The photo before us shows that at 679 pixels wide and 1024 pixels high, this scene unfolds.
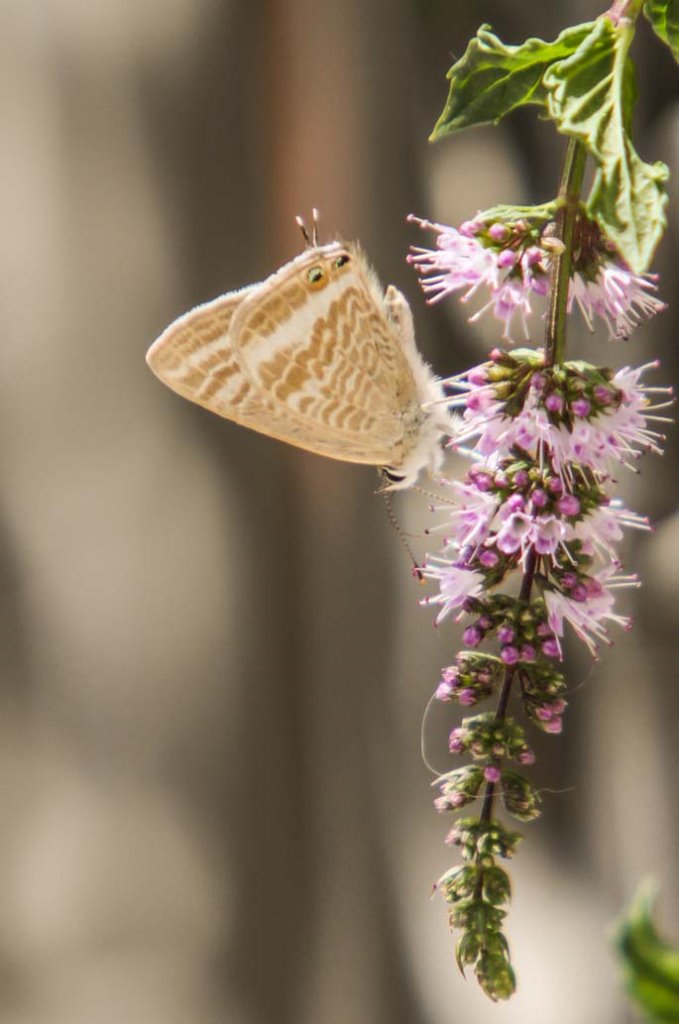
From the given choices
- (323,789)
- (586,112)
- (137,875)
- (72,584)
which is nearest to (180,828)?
(137,875)

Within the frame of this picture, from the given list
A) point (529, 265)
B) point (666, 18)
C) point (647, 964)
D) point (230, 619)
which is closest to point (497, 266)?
point (529, 265)

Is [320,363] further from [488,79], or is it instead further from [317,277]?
[488,79]

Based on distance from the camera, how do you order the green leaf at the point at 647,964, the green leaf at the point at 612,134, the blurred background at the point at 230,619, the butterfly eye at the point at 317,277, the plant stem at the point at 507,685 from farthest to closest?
the blurred background at the point at 230,619
the butterfly eye at the point at 317,277
the plant stem at the point at 507,685
the green leaf at the point at 612,134
the green leaf at the point at 647,964

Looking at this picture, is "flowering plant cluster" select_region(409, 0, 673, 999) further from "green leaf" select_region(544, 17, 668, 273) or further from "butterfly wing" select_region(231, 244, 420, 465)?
"butterfly wing" select_region(231, 244, 420, 465)

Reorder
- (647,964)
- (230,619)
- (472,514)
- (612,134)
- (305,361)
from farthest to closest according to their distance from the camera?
(230,619), (305,361), (472,514), (612,134), (647,964)

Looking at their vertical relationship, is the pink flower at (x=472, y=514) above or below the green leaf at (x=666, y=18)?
below

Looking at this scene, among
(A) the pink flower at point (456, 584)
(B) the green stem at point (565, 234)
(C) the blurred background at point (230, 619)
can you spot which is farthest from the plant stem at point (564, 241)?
(C) the blurred background at point (230, 619)

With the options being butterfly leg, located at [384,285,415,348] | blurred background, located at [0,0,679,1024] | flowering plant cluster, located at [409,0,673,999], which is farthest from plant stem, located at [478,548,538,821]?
blurred background, located at [0,0,679,1024]

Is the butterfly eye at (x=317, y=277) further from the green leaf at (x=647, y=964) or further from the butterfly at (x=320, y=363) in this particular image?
the green leaf at (x=647, y=964)
